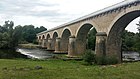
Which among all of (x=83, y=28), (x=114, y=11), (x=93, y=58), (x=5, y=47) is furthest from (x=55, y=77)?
(x=5, y=47)

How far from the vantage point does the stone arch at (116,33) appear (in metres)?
30.2

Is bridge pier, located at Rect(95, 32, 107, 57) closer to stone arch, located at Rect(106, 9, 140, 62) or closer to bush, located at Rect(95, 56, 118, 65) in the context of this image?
stone arch, located at Rect(106, 9, 140, 62)

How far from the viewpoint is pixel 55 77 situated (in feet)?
41.7

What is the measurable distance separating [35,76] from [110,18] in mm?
21474

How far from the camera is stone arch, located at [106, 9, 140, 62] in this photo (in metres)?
30.2

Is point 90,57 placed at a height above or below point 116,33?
below

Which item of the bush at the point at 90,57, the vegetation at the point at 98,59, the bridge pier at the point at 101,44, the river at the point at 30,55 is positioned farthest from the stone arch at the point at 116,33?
the river at the point at 30,55

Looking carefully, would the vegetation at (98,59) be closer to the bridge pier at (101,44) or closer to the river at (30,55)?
the bridge pier at (101,44)

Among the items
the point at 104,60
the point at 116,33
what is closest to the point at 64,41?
the point at 116,33

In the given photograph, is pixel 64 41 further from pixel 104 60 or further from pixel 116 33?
pixel 104 60

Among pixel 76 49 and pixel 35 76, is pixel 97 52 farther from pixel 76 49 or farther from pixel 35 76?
pixel 35 76

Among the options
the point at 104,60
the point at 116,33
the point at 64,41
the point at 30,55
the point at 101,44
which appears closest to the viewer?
the point at 104,60

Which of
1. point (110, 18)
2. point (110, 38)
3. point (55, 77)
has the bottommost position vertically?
point (55, 77)

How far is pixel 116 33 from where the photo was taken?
110ft
